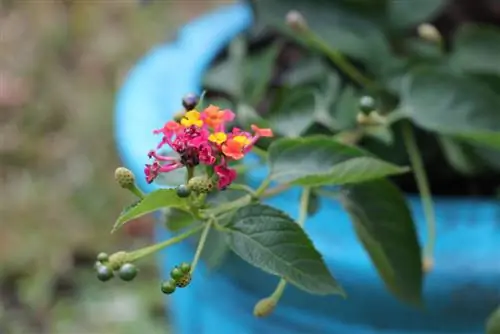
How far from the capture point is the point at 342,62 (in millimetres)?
518

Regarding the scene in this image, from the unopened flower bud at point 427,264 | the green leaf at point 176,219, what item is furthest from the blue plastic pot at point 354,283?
the green leaf at point 176,219

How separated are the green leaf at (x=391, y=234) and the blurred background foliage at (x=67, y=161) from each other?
0.48 meters

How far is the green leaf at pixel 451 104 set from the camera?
476mm

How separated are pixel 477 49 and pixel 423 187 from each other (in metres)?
0.11

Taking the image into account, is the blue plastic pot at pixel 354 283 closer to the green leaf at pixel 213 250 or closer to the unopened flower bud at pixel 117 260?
the green leaf at pixel 213 250

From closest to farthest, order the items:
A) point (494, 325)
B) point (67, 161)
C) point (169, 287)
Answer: point (169, 287), point (494, 325), point (67, 161)

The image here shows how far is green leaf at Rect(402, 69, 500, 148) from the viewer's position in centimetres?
48

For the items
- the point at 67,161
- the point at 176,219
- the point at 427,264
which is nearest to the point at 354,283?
the point at 427,264

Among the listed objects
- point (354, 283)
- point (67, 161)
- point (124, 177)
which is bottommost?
point (67, 161)

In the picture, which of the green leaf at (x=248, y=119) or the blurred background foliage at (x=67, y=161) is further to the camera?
the blurred background foliage at (x=67, y=161)

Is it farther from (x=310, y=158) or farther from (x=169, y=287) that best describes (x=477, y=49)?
(x=169, y=287)

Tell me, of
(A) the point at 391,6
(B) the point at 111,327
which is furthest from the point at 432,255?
(B) the point at 111,327

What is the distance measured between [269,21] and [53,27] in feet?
2.03

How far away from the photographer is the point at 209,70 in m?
0.62
